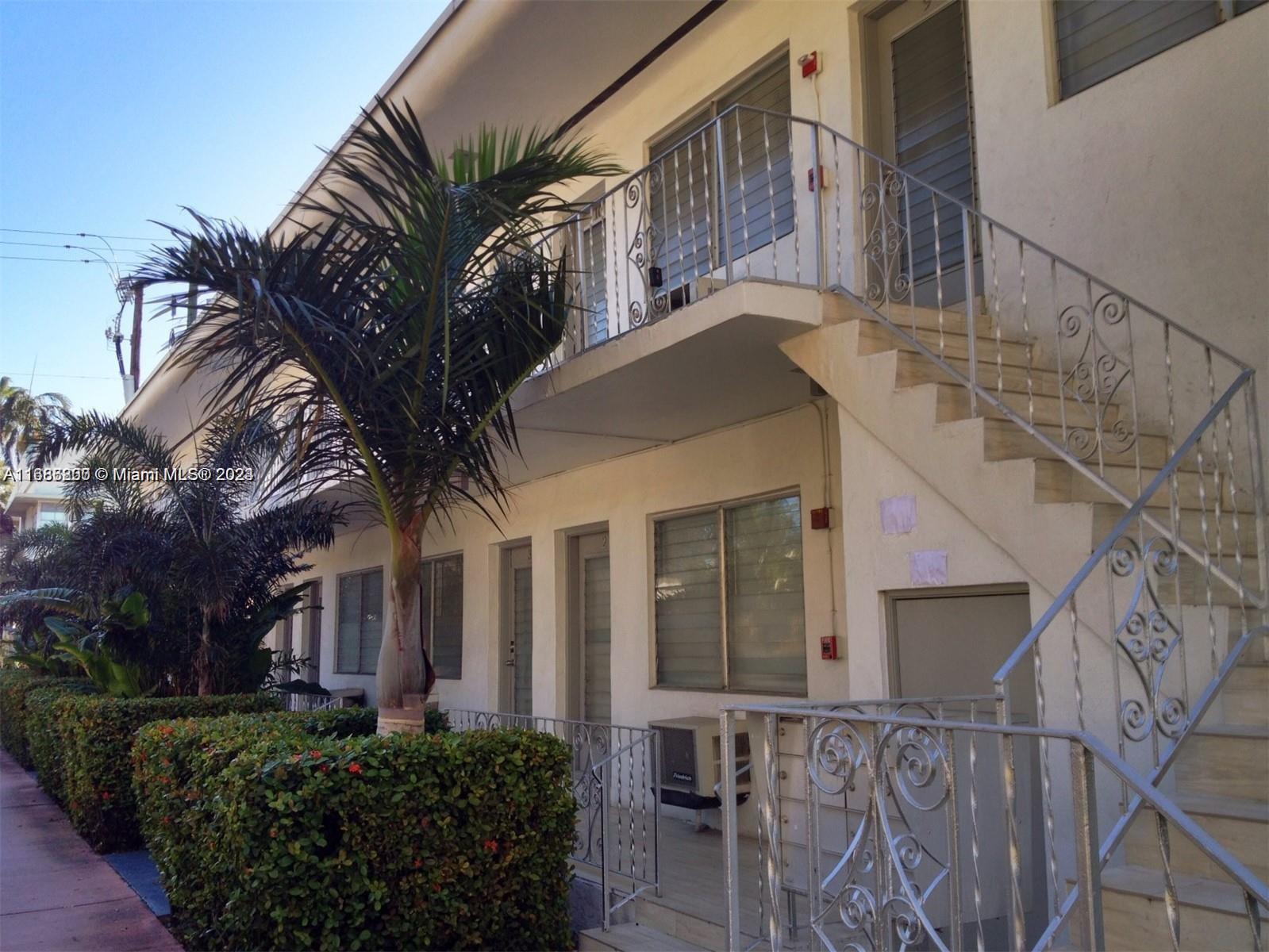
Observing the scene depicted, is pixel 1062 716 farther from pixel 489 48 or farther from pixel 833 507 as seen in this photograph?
pixel 489 48

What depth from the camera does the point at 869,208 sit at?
7750 mm

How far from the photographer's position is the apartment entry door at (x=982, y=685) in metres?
5.07

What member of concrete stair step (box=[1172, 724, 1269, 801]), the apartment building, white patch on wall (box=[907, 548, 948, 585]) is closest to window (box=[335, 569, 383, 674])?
the apartment building

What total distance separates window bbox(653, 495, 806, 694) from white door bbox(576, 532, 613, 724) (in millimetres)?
1159

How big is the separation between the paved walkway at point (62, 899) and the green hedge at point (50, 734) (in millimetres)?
611

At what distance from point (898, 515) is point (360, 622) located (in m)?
12.1

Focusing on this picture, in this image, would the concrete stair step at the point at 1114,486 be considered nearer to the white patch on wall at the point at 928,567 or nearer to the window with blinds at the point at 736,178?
the white patch on wall at the point at 928,567

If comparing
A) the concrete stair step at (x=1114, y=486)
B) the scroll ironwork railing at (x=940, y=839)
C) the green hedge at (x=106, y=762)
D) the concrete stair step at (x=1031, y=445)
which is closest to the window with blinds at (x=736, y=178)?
the concrete stair step at (x=1031, y=445)

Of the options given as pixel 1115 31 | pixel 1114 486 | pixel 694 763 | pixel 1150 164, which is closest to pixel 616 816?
pixel 694 763

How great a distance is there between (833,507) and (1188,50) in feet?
11.4

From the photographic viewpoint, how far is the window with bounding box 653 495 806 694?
8094 millimetres

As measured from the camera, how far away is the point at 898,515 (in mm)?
5641

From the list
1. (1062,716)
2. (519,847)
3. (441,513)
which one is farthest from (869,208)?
(441,513)

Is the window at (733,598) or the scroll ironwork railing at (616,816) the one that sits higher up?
the window at (733,598)
